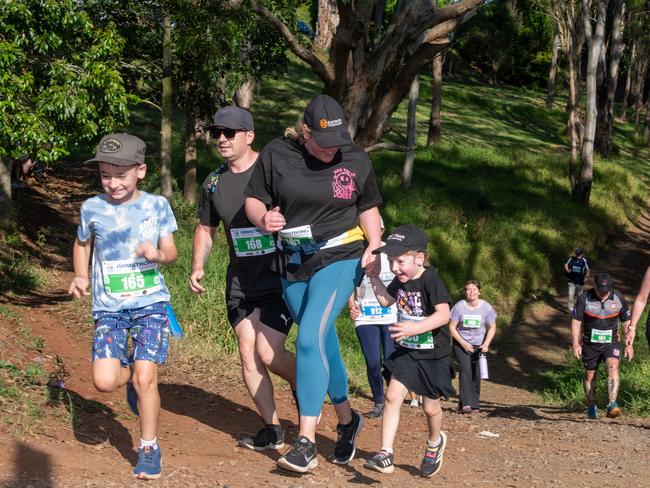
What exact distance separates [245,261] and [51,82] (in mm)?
6679

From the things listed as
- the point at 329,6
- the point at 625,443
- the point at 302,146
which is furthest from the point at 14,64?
the point at 329,6

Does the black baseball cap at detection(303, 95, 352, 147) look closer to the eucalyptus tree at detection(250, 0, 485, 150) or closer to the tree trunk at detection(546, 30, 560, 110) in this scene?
the eucalyptus tree at detection(250, 0, 485, 150)

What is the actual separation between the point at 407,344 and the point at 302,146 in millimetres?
1532

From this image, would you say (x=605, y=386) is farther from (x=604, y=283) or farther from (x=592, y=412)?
(x=604, y=283)

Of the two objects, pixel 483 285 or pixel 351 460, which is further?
pixel 483 285

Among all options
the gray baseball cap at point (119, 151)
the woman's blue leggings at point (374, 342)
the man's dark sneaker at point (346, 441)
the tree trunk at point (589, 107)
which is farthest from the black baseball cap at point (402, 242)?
the tree trunk at point (589, 107)

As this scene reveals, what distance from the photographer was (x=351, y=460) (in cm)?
652

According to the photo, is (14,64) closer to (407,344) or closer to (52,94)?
(52,94)

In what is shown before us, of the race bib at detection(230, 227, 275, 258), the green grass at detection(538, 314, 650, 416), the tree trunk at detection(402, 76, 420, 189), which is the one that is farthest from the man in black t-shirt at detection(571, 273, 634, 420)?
the tree trunk at detection(402, 76, 420, 189)


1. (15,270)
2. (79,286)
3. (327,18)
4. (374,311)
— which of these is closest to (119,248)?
(79,286)

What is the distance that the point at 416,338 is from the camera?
6.34 meters

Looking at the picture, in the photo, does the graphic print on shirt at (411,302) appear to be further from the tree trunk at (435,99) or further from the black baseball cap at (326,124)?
the tree trunk at (435,99)

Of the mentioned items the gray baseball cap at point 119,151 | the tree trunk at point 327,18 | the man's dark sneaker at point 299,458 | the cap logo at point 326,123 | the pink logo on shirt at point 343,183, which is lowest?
the man's dark sneaker at point 299,458

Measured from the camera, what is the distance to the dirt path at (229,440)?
18.3 feet
